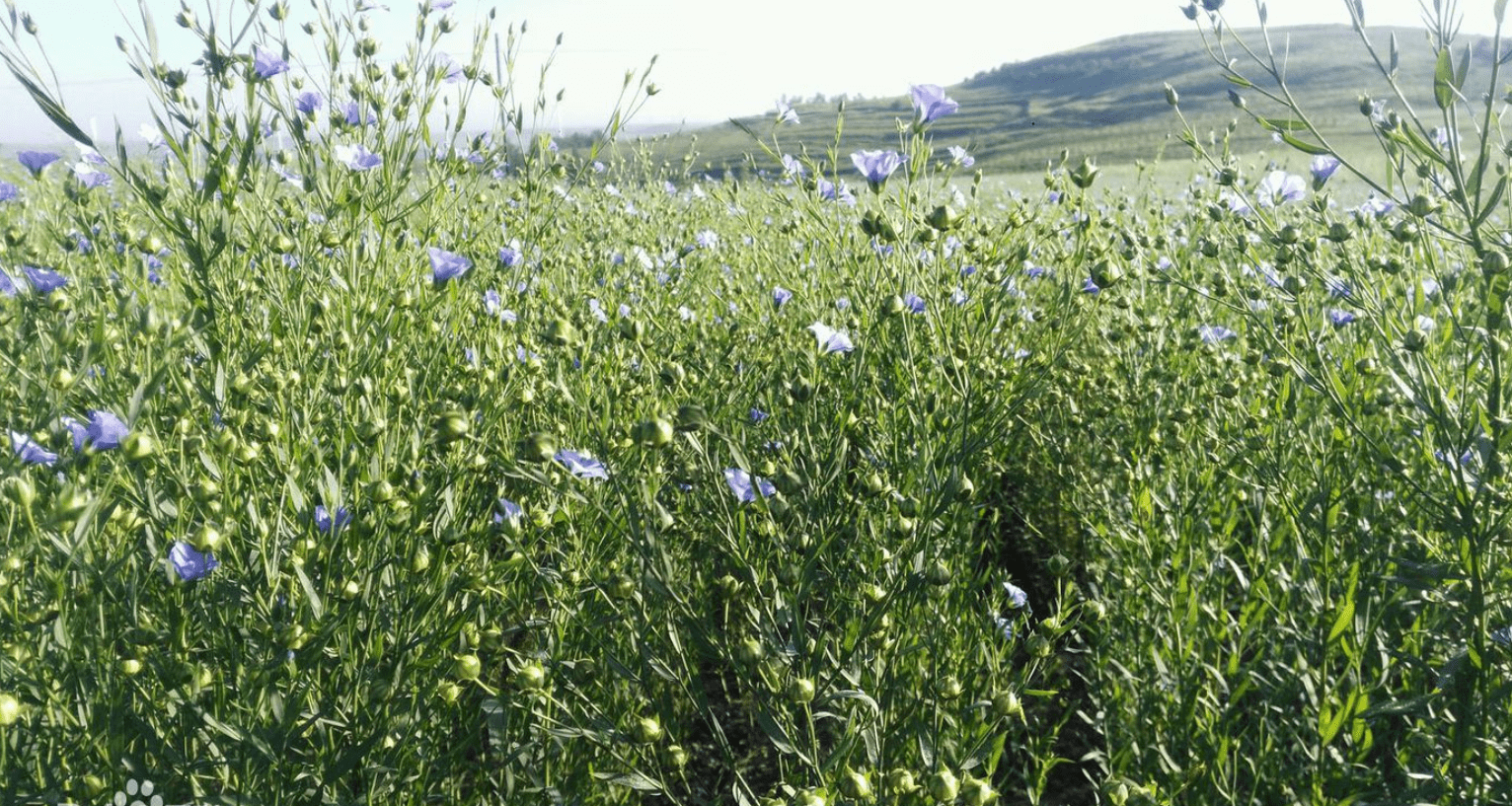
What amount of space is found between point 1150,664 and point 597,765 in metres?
0.97

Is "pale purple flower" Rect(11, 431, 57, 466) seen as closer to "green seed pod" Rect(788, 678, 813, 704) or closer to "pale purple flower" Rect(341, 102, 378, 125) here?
"green seed pod" Rect(788, 678, 813, 704)

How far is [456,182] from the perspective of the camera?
2477 mm

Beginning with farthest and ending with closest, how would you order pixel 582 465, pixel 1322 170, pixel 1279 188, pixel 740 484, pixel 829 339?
pixel 1279 188
pixel 1322 170
pixel 829 339
pixel 740 484
pixel 582 465

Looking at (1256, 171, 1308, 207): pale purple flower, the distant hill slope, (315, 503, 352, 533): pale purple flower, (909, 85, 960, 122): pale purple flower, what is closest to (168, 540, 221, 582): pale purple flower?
(315, 503, 352, 533): pale purple flower

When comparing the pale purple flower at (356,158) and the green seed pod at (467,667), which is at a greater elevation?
the pale purple flower at (356,158)

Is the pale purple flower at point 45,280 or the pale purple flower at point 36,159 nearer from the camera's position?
the pale purple flower at point 45,280

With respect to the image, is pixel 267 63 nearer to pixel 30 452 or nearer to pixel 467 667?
pixel 30 452

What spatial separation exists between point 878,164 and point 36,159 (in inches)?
71.3

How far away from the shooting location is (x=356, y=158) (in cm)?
166

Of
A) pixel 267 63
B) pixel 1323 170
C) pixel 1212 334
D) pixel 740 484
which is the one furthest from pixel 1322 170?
pixel 267 63

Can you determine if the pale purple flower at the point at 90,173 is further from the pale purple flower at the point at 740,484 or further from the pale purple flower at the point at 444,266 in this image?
the pale purple flower at the point at 740,484

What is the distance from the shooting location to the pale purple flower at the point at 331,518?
1064mm

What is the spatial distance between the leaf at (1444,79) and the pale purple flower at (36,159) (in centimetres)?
244

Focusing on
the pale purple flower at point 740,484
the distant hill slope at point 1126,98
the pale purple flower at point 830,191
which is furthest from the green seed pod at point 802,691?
the distant hill slope at point 1126,98
